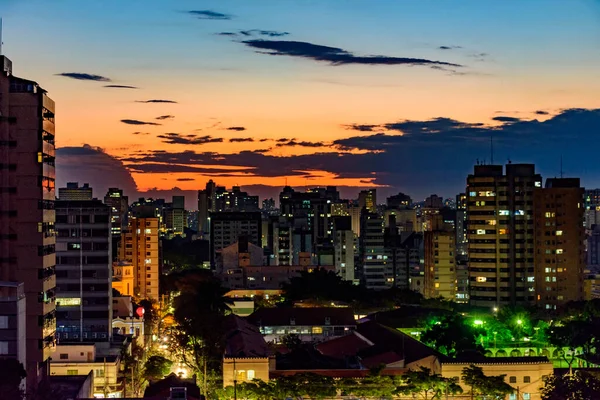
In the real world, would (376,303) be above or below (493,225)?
below

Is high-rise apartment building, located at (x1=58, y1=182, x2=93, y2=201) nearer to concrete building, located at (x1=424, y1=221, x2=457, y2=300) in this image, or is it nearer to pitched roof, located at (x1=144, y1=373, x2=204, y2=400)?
concrete building, located at (x1=424, y1=221, x2=457, y2=300)

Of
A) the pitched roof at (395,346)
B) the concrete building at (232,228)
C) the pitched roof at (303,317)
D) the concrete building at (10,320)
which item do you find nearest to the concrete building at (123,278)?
the pitched roof at (303,317)

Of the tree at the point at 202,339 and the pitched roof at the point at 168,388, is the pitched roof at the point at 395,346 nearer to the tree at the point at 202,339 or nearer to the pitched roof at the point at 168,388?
the tree at the point at 202,339

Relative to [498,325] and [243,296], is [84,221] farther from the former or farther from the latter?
[243,296]

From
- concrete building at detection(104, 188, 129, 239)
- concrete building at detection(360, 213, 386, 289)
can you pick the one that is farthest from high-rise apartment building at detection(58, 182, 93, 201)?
concrete building at detection(360, 213, 386, 289)

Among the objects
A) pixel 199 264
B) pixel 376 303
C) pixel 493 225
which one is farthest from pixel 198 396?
pixel 199 264

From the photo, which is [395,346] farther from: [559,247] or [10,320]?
[559,247]

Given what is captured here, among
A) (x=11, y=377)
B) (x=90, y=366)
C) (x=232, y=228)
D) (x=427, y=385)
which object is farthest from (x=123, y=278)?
(x=232, y=228)
